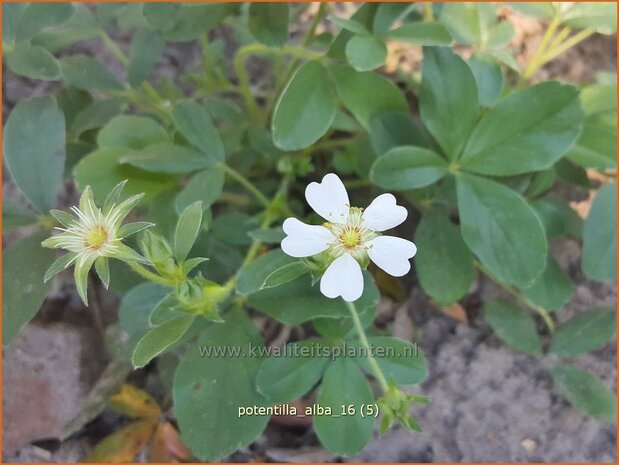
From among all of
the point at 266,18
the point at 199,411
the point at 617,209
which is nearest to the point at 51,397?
the point at 199,411

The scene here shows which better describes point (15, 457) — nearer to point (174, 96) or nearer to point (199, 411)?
point (199, 411)

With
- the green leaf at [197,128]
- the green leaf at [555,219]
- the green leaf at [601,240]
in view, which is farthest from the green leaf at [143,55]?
the green leaf at [601,240]

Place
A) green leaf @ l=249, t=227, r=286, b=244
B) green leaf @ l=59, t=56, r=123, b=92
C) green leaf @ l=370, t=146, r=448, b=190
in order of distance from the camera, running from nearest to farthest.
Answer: green leaf @ l=249, t=227, r=286, b=244 < green leaf @ l=370, t=146, r=448, b=190 < green leaf @ l=59, t=56, r=123, b=92

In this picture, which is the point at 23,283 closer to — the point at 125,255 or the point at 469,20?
the point at 125,255

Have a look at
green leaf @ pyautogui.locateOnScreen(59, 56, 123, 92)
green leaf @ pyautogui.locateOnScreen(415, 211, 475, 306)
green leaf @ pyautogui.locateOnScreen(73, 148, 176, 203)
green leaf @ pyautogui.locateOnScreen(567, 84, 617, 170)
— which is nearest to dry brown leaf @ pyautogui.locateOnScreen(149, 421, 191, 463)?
green leaf @ pyautogui.locateOnScreen(73, 148, 176, 203)

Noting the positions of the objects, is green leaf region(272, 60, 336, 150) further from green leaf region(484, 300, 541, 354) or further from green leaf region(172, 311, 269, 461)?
green leaf region(484, 300, 541, 354)

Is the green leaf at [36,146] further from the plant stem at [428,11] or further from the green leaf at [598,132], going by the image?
the green leaf at [598,132]
